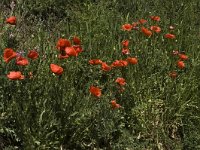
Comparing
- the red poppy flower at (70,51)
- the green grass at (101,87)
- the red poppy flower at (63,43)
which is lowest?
the green grass at (101,87)

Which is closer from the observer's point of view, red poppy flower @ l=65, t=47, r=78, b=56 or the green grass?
red poppy flower @ l=65, t=47, r=78, b=56

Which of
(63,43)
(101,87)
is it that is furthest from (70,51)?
(101,87)

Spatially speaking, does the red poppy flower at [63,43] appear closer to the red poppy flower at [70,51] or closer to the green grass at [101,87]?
the red poppy flower at [70,51]

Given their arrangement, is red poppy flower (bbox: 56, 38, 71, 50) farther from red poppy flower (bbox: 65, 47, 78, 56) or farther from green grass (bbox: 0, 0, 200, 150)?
green grass (bbox: 0, 0, 200, 150)

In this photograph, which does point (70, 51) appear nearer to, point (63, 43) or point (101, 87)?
point (63, 43)

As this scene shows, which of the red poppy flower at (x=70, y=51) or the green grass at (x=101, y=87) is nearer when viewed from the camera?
the red poppy flower at (x=70, y=51)

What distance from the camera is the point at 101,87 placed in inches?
154

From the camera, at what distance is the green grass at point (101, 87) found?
3354mm

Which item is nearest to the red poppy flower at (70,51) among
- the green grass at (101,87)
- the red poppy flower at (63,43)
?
the red poppy flower at (63,43)

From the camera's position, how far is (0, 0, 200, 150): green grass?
11.0 ft

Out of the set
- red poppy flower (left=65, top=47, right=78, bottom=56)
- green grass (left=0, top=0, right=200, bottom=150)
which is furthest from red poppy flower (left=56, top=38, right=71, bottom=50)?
green grass (left=0, top=0, right=200, bottom=150)

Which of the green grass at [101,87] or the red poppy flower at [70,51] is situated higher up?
the red poppy flower at [70,51]

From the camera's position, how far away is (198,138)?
3.70 meters

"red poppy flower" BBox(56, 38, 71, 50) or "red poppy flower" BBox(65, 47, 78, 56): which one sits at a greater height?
"red poppy flower" BBox(56, 38, 71, 50)
